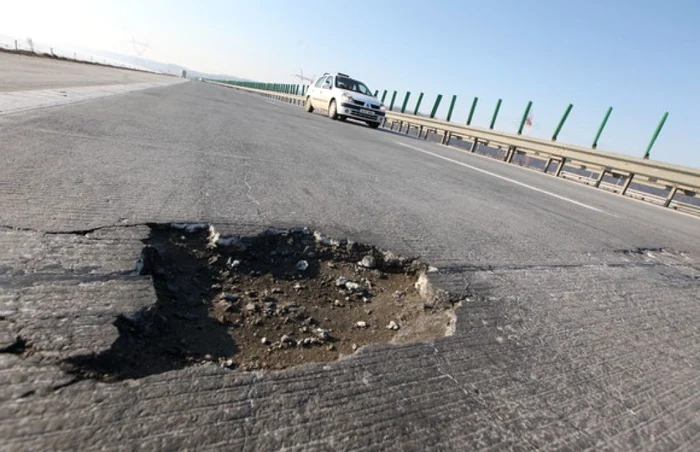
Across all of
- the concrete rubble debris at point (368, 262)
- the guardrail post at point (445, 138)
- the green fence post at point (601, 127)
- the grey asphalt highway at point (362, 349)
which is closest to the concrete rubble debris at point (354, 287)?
the concrete rubble debris at point (368, 262)

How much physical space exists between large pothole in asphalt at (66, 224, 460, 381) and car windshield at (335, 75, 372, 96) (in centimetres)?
1417

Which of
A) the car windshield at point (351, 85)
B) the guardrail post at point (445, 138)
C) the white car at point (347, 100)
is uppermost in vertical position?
the car windshield at point (351, 85)

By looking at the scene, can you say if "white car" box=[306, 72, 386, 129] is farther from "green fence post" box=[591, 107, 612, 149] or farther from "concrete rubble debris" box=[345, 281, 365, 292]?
"concrete rubble debris" box=[345, 281, 365, 292]

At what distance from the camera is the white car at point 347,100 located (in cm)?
1468

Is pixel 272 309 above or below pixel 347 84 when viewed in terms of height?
below

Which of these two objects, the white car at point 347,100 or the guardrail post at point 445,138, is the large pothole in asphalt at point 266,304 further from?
the guardrail post at point 445,138

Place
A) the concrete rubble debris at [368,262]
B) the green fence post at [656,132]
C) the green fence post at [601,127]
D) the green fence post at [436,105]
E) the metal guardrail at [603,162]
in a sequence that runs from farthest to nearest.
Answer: the green fence post at [436,105], the green fence post at [601,127], the green fence post at [656,132], the metal guardrail at [603,162], the concrete rubble debris at [368,262]

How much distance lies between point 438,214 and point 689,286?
179cm

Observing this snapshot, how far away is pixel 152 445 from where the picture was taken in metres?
0.95

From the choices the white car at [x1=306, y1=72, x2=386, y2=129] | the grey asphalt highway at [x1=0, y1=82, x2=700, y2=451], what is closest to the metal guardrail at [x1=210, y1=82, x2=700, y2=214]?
the white car at [x1=306, y1=72, x2=386, y2=129]

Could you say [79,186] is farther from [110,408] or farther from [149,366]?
[110,408]

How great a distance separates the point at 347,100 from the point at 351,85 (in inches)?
65.6

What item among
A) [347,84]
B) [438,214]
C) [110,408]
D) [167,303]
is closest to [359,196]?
[438,214]

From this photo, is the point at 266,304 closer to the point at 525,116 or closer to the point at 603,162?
the point at 603,162
